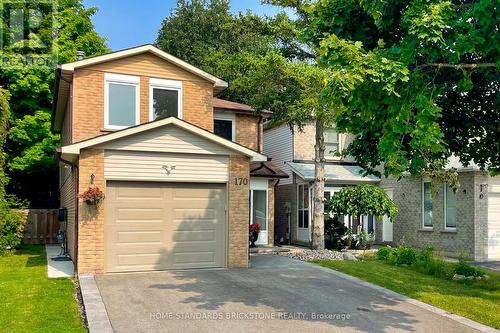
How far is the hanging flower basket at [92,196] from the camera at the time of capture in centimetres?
1212

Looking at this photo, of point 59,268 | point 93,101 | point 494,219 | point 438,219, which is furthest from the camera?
point 438,219

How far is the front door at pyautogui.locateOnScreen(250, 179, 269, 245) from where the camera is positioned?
2105cm

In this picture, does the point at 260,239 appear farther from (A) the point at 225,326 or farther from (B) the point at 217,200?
(A) the point at 225,326

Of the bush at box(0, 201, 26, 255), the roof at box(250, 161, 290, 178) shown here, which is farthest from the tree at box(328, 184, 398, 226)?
the bush at box(0, 201, 26, 255)

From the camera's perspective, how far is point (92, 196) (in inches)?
477

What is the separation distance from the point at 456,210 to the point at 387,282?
8.08m

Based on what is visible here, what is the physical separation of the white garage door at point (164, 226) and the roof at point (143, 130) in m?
1.17

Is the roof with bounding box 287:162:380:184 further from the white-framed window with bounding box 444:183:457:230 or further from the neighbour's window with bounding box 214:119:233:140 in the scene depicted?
the white-framed window with bounding box 444:183:457:230

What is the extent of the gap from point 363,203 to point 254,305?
10.8 metres

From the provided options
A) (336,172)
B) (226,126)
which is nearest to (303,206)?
(336,172)

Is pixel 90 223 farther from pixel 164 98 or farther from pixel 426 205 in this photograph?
pixel 426 205

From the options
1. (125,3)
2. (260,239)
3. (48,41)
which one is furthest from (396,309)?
(48,41)

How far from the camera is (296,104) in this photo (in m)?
17.7

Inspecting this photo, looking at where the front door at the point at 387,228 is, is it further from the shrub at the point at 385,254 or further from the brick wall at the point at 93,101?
the brick wall at the point at 93,101
